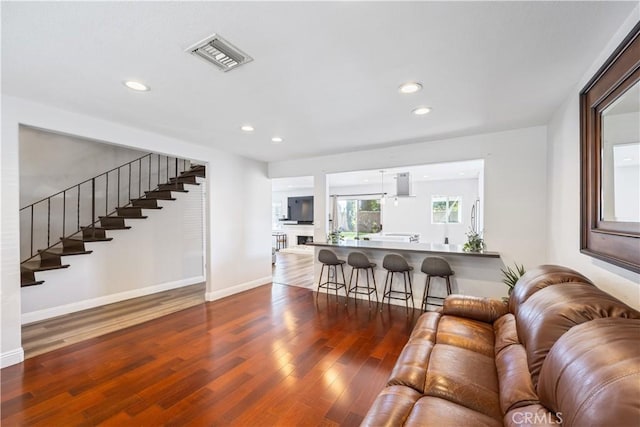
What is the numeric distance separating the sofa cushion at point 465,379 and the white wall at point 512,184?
242cm

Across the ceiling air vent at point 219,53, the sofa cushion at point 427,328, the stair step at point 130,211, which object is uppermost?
the ceiling air vent at point 219,53

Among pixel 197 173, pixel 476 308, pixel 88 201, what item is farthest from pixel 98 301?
pixel 476 308

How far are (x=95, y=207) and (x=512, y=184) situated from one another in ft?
22.3

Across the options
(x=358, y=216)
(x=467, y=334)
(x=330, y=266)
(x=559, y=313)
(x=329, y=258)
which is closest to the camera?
(x=559, y=313)

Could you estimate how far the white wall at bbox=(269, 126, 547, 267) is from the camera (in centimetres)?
346

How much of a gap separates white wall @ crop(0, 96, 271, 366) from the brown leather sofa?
342 centimetres

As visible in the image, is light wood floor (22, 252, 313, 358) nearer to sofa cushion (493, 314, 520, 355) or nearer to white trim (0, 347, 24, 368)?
white trim (0, 347, 24, 368)

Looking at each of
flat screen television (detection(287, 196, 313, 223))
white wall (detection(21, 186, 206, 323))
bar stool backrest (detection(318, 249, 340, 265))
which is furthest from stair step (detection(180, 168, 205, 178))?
flat screen television (detection(287, 196, 313, 223))

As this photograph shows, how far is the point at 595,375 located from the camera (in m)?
0.85

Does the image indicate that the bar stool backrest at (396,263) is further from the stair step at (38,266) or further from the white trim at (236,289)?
the stair step at (38,266)

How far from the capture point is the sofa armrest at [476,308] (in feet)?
7.57

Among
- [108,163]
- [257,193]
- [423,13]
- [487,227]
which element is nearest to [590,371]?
[423,13]

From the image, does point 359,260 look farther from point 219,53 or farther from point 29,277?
point 29,277

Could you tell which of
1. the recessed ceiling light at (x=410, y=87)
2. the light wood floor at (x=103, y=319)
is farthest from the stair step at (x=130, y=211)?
the recessed ceiling light at (x=410, y=87)
